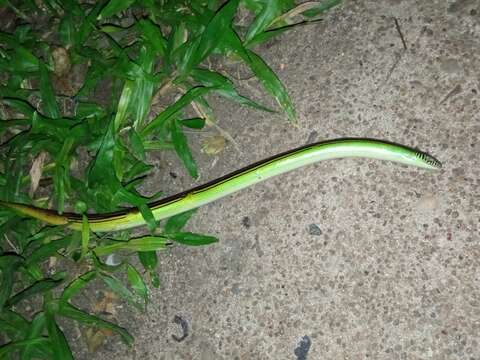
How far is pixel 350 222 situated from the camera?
220 cm

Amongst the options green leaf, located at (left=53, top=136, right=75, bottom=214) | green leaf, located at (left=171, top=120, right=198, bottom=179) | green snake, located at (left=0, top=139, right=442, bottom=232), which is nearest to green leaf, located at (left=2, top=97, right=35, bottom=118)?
green leaf, located at (left=53, top=136, right=75, bottom=214)

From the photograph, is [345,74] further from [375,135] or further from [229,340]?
[229,340]

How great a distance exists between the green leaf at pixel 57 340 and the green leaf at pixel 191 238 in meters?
0.74

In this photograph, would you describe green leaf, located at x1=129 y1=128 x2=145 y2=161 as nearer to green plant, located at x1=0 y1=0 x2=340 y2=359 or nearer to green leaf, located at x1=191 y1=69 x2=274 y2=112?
green plant, located at x1=0 y1=0 x2=340 y2=359

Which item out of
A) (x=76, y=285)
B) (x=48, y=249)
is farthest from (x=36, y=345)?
(x=48, y=249)

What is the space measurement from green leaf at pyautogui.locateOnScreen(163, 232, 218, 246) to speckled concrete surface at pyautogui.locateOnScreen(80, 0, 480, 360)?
0.27 feet

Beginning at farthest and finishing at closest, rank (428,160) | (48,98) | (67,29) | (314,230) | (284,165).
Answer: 1. (67,29)
2. (48,98)
3. (314,230)
4. (284,165)
5. (428,160)

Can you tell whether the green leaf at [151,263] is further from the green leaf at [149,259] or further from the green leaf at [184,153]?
the green leaf at [184,153]

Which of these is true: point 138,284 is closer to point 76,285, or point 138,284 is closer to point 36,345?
point 76,285

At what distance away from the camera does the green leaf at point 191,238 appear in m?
2.35

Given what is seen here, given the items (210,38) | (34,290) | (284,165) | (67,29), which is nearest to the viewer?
(284,165)

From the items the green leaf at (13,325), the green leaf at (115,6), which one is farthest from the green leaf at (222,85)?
the green leaf at (13,325)

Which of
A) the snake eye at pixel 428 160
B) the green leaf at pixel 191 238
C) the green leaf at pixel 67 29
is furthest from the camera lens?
the green leaf at pixel 67 29

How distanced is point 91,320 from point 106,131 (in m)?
0.97
